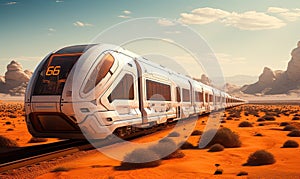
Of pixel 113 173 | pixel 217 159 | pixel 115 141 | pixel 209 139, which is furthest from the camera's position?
pixel 209 139

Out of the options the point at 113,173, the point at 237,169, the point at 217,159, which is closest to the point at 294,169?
the point at 237,169

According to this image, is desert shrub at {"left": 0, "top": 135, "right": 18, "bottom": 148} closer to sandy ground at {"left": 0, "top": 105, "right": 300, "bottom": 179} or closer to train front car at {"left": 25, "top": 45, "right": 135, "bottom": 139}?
train front car at {"left": 25, "top": 45, "right": 135, "bottom": 139}

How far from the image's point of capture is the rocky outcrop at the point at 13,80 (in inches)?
7362

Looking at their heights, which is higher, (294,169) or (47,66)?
(47,66)

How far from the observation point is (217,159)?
36.9 feet

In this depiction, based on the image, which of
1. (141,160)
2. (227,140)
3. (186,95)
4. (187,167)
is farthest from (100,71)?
(186,95)

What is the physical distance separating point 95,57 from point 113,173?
170 inches

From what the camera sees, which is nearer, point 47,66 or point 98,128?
point 98,128

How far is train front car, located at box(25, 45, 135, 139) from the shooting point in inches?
412

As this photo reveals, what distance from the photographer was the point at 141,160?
9.97m

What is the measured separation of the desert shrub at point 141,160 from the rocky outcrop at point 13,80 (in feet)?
627

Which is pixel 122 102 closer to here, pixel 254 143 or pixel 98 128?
pixel 98 128

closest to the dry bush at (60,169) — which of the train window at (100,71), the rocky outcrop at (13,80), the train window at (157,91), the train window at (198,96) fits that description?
the train window at (100,71)

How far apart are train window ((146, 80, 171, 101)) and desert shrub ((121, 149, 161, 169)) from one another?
15.6ft
